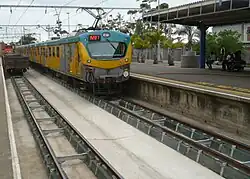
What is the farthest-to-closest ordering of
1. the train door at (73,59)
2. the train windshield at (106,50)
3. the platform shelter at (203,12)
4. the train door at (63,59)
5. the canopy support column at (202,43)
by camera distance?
the canopy support column at (202,43) < the train door at (63,59) < the train door at (73,59) < the platform shelter at (203,12) < the train windshield at (106,50)

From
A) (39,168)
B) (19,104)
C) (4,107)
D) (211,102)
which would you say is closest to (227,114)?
(211,102)

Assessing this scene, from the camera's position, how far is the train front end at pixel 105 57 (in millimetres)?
16547

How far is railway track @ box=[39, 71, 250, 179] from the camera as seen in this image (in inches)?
310

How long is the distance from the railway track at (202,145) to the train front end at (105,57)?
3.27m

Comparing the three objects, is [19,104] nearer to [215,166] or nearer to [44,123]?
[44,123]

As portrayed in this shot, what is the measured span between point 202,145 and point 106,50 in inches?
346

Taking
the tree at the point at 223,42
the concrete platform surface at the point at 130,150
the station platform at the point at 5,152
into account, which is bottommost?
the concrete platform surface at the point at 130,150

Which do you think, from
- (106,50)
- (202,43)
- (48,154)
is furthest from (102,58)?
(202,43)

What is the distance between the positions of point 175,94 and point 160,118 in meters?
1.71

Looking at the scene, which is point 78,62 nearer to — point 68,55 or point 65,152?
point 68,55

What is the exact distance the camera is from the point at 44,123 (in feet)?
42.7

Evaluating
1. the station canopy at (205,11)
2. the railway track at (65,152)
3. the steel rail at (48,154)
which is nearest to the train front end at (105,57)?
the railway track at (65,152)

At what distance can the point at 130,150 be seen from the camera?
9570 millimetres

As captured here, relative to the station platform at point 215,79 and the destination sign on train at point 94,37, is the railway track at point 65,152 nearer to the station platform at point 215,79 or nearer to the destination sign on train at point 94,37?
the destination sign on train at point 94,37
